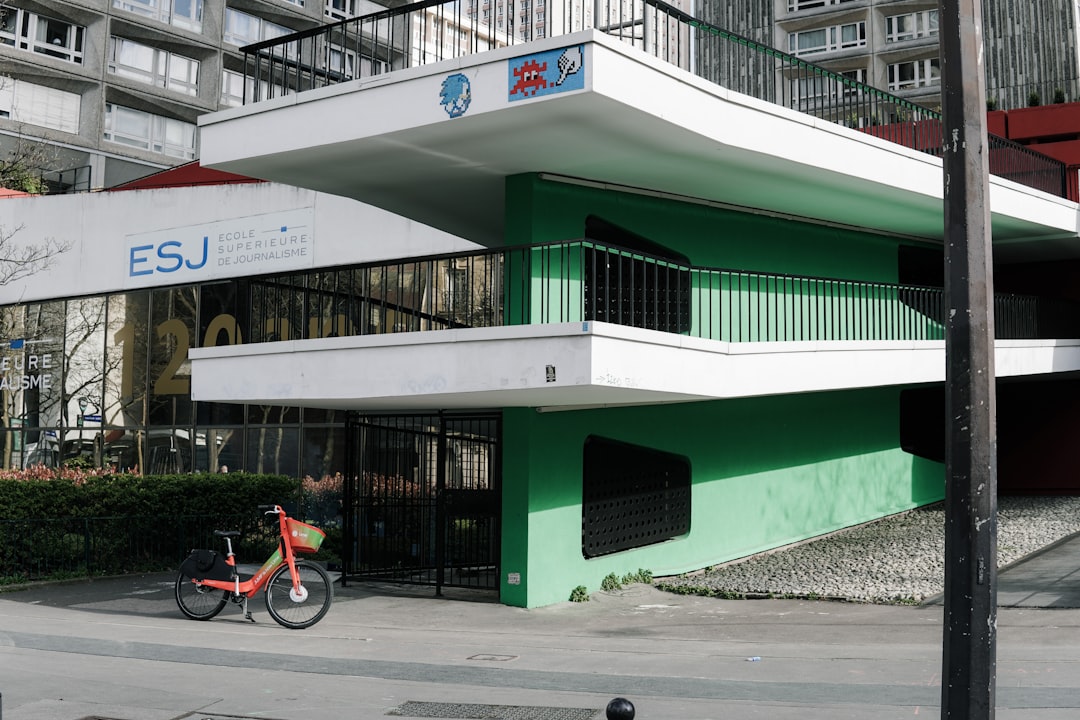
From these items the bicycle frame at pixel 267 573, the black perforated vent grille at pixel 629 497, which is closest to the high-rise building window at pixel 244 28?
the black perforated vent grille at pixel 629 497

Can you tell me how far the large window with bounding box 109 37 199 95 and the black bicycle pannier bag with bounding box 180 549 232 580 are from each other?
40.4 m

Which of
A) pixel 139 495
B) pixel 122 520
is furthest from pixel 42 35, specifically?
pixel 122 520

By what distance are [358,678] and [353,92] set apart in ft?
22.4

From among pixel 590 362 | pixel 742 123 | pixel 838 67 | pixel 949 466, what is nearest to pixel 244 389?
pixel 590 362

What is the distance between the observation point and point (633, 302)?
43.7ft

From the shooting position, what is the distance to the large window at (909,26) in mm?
64250

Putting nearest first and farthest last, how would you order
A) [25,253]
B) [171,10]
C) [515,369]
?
[515,369] < [25,253] < [171,10]

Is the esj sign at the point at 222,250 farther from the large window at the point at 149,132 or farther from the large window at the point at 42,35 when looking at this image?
the large window at the point at 149,132

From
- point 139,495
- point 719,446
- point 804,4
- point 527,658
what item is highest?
point 804,4

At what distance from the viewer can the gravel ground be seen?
557 inches

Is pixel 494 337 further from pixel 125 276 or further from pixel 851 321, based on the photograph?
pixel 125 276

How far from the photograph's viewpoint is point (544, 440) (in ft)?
46.2

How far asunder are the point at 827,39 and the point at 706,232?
5581cm

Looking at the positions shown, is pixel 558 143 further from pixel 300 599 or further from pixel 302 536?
pixel 300 599
